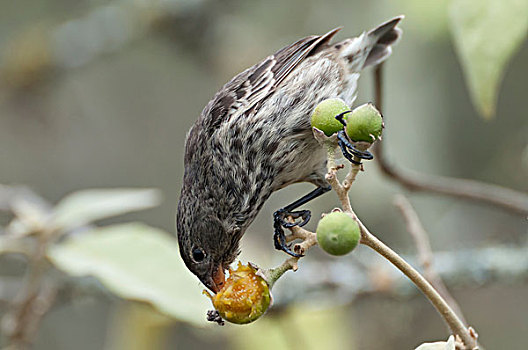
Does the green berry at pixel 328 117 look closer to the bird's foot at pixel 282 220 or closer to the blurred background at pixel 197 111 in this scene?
the bird's foot at pixel 282 220

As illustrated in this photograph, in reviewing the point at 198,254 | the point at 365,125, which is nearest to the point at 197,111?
the point at 198,254

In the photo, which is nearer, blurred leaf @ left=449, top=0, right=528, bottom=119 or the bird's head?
blurred leaf @ left=449, top=0, right=528, bottom=119

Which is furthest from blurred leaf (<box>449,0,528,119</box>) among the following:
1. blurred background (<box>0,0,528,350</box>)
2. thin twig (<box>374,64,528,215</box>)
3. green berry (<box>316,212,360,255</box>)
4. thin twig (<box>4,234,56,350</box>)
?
thin twig (<box>4,234,56,350</box>)

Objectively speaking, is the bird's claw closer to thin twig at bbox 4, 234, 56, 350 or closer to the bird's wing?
the bird's wing

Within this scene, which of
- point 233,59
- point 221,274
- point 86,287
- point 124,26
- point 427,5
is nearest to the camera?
point 221,274

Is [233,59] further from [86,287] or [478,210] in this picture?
[86,287]

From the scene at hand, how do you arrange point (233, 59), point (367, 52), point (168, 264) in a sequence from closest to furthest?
point (168, 264)
point (367, 52)
point (233, 59)

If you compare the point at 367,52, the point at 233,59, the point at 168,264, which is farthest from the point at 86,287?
the point at 233,59

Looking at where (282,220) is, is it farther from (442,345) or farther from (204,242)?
(442,345)
